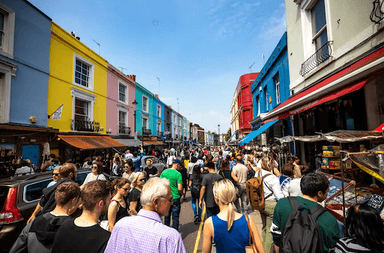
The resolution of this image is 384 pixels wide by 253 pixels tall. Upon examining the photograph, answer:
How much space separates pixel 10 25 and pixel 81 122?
6.02m

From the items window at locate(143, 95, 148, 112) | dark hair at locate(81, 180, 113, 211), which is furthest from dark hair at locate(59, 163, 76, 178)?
window at locate(143, 95, 148, 112)

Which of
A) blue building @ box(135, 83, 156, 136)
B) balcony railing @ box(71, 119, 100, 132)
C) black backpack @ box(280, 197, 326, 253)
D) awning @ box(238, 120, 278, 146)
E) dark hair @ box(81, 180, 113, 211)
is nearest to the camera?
black backpack @ box(280, 197, 326, 253)

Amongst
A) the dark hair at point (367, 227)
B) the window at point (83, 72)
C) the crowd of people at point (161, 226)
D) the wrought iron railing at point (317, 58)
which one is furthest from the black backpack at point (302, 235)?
the window at point (83, 72)

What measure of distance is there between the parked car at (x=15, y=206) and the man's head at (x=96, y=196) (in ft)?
8.69

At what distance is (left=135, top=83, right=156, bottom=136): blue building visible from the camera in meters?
21.0

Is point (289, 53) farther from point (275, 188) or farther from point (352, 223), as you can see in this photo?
point (352, 223)

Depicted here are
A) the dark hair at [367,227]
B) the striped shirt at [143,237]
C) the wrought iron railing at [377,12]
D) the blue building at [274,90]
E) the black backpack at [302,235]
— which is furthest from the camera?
the blue building at [274,90]

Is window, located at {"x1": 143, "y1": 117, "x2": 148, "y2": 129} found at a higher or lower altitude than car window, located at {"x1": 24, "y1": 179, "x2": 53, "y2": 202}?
higher

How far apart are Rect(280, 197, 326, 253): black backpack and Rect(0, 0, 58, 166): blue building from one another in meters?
10.3

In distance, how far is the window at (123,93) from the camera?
18.0 m

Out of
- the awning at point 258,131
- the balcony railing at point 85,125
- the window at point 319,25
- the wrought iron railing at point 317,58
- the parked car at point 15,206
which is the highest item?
the window at point 319,25

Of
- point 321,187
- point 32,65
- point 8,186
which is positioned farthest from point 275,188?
point 32,65

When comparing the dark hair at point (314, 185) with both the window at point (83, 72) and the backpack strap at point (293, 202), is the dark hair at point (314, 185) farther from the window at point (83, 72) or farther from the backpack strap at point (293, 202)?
the window at point (83, 72)

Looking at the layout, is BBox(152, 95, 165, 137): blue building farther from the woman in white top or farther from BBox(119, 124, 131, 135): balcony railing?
the woman in white top
